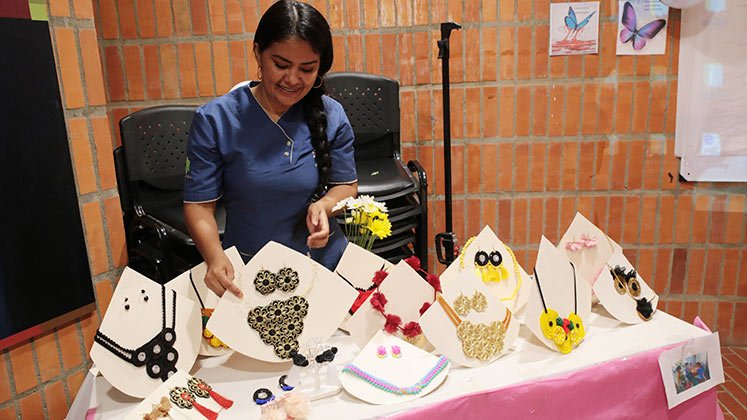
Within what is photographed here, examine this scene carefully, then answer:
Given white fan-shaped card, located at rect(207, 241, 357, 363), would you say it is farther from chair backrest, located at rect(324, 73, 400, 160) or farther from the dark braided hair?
chair backrest, located at rect(324, 73, 400, 160)

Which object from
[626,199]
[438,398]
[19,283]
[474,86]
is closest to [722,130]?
A: [626,199]

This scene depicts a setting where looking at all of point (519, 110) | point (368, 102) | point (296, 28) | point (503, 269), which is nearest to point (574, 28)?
point (519, 110)

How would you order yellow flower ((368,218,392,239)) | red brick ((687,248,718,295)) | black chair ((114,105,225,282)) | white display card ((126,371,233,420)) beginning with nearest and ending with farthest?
white display card ((126,371,233,420)), yellow flower ((368,218,392,239)), black chair ((114,105,225,282)), red brick ((687,248,718,295))

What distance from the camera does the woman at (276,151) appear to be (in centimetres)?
128

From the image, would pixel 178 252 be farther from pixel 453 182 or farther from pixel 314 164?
pixel 453 182

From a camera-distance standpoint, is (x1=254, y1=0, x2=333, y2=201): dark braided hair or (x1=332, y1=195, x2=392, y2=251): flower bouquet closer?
(x1=254, y1=0, x2=333, y2=201): dark braided hair

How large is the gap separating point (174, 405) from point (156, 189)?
1.48 m

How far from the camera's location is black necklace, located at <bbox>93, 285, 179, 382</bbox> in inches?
41.9

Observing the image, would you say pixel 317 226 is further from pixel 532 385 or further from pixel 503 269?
pixel 532 385

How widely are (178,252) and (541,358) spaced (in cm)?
142

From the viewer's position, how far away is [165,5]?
244 cm

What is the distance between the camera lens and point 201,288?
4.05ft

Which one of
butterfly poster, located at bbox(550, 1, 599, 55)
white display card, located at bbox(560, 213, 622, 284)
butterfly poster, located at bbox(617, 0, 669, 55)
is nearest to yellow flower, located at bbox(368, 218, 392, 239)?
white display card, located at bbox(560, 213, 622, 284)

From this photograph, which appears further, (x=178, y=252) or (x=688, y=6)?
(x=688, y=6)
